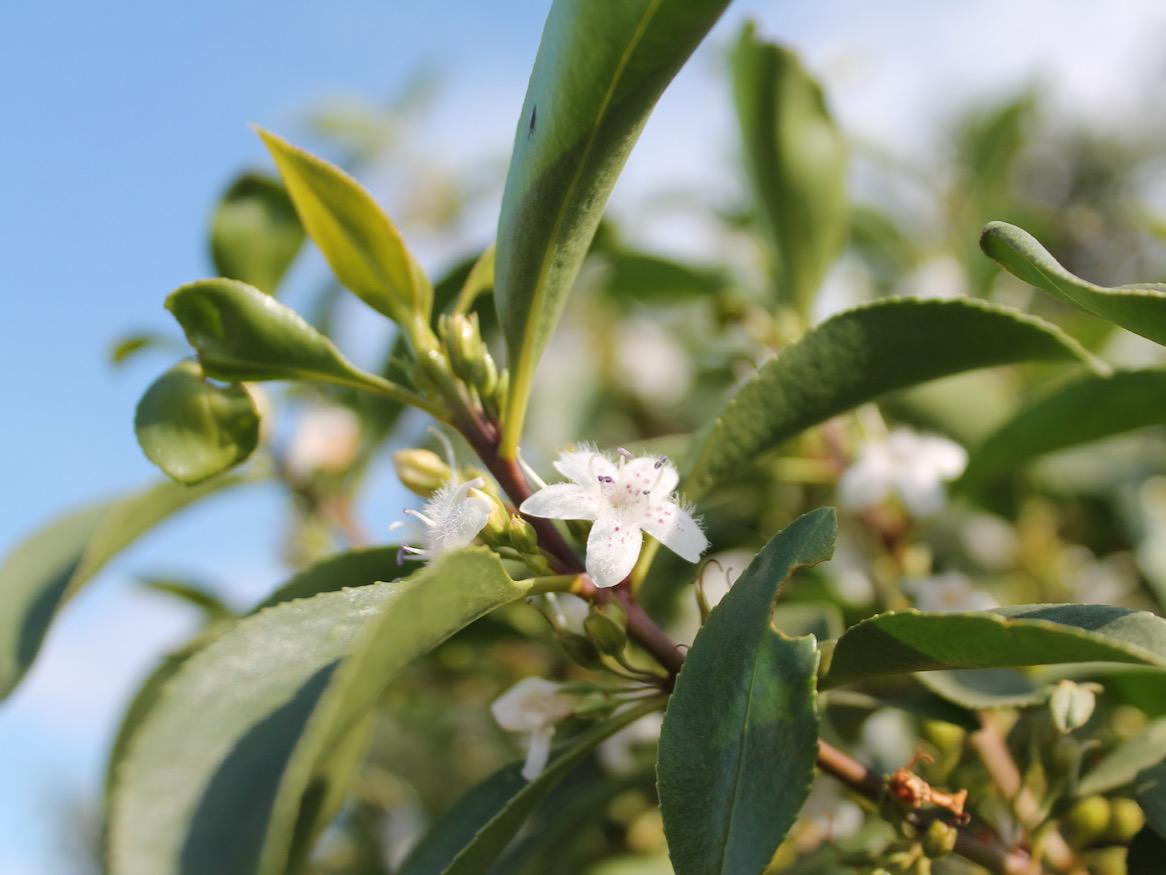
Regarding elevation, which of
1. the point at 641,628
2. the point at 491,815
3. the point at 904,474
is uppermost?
the point at 641,628

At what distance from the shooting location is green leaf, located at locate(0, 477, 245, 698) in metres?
1.32

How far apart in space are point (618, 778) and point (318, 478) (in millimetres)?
1020

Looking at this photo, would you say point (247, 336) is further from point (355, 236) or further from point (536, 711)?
point (536, 711)

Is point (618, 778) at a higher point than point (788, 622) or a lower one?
lower

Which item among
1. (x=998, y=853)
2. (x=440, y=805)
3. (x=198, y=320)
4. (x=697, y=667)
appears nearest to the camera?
(x=697, y=667)

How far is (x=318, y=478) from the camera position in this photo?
7.38ft

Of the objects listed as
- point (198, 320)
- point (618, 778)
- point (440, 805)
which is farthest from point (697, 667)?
point (440, 805)

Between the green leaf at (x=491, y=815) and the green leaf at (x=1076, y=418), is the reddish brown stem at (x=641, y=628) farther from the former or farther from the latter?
the green leaf at (x=1076, y=418)

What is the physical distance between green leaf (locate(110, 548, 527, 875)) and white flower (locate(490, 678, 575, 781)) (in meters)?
0.31

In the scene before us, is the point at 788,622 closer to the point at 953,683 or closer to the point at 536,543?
the point at 953,683

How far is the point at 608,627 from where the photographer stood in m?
1.04

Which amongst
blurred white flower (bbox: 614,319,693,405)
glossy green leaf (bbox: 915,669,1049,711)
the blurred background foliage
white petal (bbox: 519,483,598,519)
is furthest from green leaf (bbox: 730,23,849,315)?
blurred white flower (bbox: 614,319,693,405)

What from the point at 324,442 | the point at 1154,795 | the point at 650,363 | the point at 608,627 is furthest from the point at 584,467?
the point at 650,363

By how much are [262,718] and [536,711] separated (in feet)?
1.41
